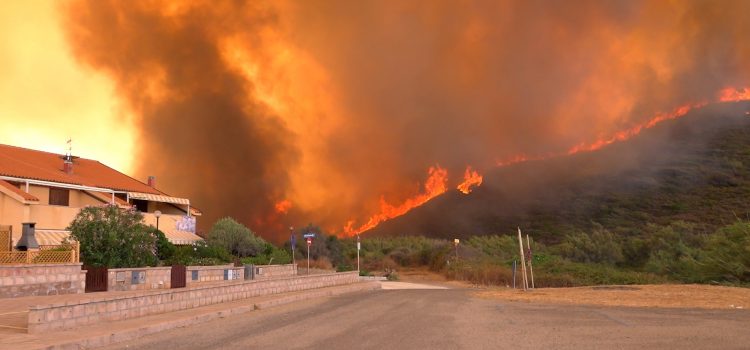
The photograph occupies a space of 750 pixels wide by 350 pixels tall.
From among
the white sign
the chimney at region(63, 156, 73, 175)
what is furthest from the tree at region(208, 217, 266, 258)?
the chimney at region(63, 156, 73, 175)

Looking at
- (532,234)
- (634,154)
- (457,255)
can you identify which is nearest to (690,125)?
(634,154)

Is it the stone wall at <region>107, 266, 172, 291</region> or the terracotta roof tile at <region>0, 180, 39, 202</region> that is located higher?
the terracotta roof tile at <region>0, 180, 39, 202</region>

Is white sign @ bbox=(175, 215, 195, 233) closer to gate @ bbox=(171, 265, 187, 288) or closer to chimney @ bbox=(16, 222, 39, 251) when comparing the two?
gate @ bbox=(171, 265, 187, 288)

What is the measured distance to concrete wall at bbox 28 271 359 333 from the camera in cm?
→ 1291

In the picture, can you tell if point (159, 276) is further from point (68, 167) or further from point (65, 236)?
point (68, 167)

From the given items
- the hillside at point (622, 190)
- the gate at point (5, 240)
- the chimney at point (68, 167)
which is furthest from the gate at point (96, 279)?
the hillside at point (622, 190)

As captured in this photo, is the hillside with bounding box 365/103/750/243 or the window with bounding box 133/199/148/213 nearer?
the window with bounding box 133/199/148/213

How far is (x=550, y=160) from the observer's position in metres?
124

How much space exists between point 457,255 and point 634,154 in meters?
73.0

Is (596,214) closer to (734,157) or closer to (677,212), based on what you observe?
(677,212)

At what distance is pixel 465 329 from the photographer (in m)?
15.7

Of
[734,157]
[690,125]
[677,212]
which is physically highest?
[690,125]

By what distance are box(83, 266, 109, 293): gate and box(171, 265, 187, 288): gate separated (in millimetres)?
3408

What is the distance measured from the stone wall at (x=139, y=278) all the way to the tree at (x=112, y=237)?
1.72 meters
